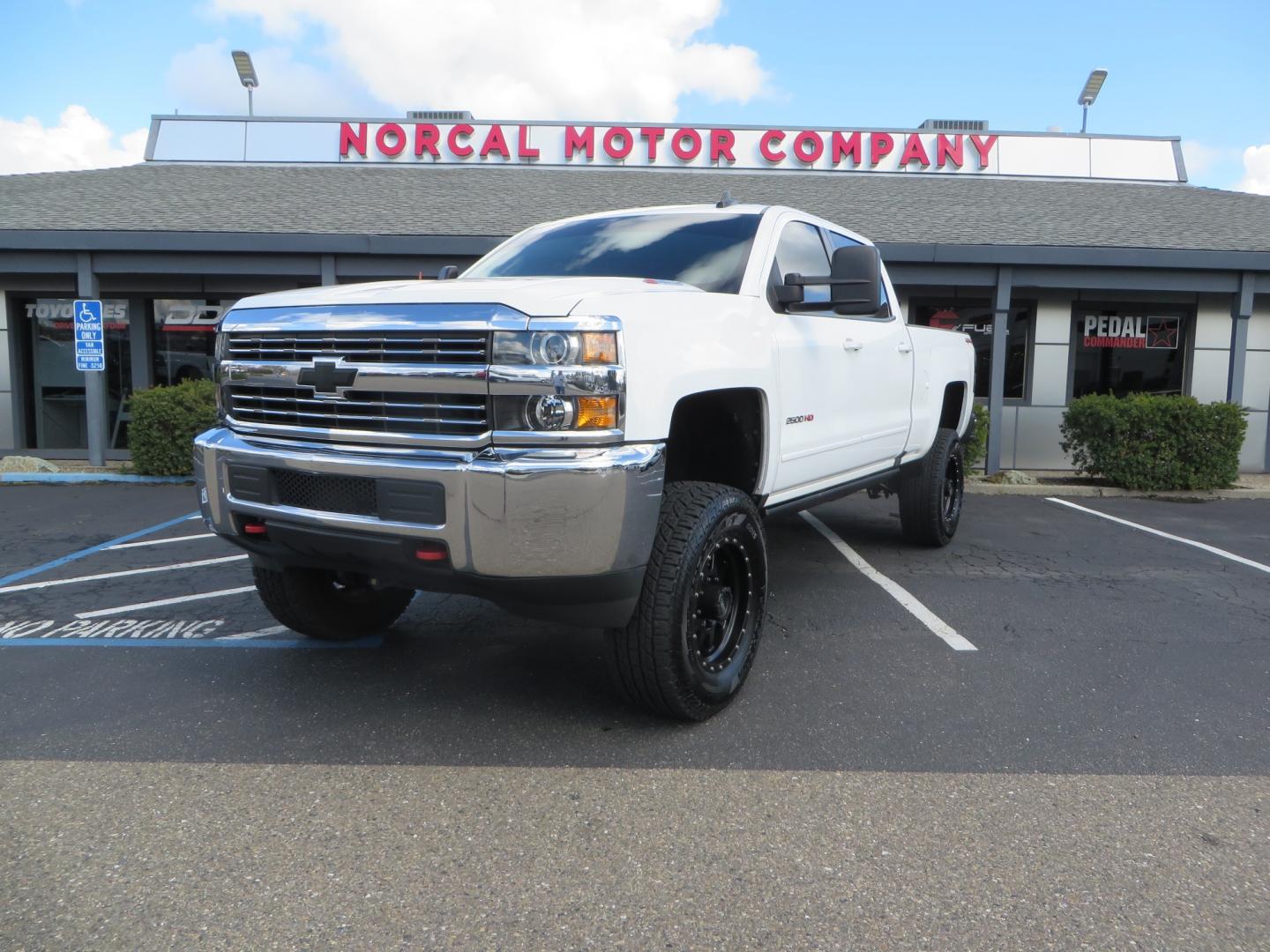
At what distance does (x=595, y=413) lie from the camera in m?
2.78

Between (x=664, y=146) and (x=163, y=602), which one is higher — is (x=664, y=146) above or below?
above

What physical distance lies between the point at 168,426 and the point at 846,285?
944cm

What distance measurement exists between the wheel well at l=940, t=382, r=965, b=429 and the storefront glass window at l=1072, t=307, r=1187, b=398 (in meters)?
7.90


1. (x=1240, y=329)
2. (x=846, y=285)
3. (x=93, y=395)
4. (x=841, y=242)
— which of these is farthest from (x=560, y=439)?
(x=1240, y=329)

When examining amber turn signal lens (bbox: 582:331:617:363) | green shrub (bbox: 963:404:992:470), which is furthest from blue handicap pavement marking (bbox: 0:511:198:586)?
green shrub (bbox: 963:404:992:470)

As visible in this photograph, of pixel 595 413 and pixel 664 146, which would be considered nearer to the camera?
pixel 595 413

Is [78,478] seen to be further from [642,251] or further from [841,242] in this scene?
[841,242]

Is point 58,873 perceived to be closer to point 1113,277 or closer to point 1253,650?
point 1253,650

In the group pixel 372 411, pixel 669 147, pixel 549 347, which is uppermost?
pixel 669 147

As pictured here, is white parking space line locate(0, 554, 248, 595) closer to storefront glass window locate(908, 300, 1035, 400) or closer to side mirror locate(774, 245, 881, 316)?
side mirror locate(774, 245, 881, 316)

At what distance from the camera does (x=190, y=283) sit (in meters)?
13.5

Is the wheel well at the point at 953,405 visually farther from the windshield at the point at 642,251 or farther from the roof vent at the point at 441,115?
the roof vent at the point at 441,115

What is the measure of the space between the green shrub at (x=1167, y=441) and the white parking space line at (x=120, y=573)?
940 centimetres

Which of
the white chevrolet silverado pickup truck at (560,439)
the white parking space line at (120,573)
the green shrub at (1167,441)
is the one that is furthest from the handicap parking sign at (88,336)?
the green shrub at (1167,441)
